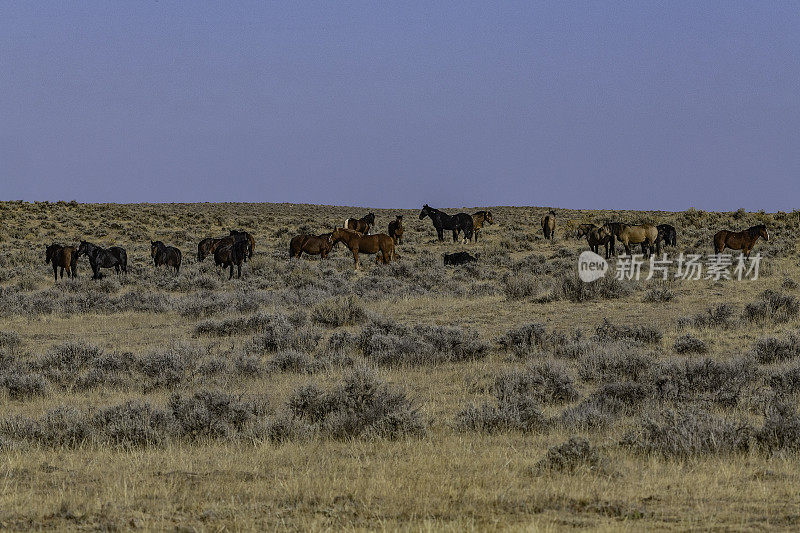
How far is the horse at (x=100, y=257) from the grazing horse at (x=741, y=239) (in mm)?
23308

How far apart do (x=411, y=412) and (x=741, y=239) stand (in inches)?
1039

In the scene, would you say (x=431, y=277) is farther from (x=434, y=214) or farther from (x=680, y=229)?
(x=680, y=229)

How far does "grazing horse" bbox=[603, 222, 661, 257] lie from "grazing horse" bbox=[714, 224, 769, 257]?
347 cm

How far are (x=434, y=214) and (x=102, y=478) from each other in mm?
37315

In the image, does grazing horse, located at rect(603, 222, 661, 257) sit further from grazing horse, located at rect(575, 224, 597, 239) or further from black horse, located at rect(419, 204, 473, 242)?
black horse, located at rect(419, 204, 473, 242)

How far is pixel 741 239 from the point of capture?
30.6m

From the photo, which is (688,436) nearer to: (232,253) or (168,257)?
(232,253)

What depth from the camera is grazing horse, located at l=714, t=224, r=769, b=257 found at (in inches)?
1195

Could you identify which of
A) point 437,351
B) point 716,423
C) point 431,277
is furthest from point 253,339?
point 431,277

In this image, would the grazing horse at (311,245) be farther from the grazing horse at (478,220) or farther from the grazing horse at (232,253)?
the grazing horse at (478,220)

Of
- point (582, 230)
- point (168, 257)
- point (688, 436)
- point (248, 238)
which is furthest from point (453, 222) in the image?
point (688, 436)

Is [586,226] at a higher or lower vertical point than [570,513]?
higher

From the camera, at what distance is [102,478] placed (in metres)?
6.43

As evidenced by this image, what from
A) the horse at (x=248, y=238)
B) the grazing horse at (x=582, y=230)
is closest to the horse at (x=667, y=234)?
the grazing horse at (x=582, y=230)
